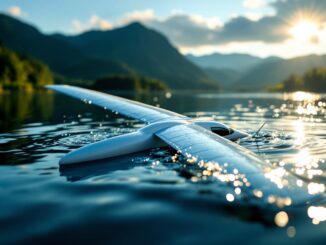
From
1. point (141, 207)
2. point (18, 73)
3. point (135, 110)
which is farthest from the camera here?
point (18, 73)

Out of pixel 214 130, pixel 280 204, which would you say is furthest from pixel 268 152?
pixel 280 204

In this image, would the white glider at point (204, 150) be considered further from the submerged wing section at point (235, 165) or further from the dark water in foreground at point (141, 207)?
the dark water in foreground at point (141, 207)

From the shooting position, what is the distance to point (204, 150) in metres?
12.3

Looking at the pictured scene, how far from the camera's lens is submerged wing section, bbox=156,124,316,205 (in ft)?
28.9

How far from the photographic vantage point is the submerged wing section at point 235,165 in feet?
28.9

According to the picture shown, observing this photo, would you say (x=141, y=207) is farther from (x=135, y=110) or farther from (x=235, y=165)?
(x=135, y=110)

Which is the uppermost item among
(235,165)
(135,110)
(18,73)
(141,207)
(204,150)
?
(18,73)

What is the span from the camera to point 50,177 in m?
11.7

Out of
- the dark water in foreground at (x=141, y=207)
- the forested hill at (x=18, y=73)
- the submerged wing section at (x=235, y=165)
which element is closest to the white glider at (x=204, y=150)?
the submerged wing section at (x=235, y=165)

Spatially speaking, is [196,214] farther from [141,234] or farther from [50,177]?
[50,177]

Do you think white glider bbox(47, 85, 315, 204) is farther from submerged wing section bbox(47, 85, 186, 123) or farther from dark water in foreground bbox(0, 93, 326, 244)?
dark water in foreground bbox(0, 93, 326, 244)

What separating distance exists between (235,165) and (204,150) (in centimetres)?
200

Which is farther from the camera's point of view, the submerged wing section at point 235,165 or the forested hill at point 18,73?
the forested hill at point 18,73

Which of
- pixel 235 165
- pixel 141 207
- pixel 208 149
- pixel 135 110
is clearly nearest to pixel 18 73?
pixel 135 110
